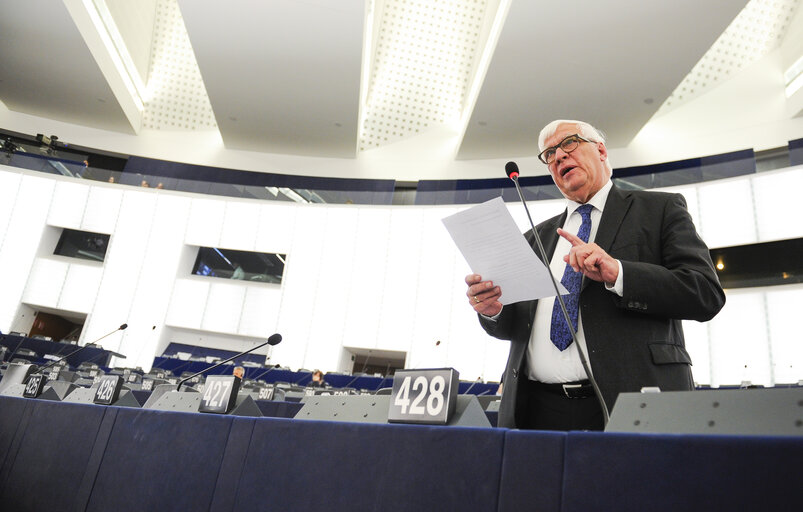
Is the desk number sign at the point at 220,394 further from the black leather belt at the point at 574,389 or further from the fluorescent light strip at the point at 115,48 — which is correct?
the fluorescent light strip at the point at 115,48

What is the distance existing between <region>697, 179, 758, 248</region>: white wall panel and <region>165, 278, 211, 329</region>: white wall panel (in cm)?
1071

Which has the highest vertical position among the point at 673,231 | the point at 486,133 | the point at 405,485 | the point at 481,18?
the point at 481,18

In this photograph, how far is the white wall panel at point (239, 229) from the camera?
1324 cm

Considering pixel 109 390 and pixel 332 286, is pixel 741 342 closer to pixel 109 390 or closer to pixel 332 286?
pixel 332 286

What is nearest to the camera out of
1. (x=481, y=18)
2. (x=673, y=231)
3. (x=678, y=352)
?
(x=678, y=352)

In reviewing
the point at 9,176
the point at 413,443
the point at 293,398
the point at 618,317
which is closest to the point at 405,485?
the point at 413,443

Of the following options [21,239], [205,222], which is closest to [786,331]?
[205,222]

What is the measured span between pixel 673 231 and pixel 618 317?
0.28m

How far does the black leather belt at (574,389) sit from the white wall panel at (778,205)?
31.2 feet

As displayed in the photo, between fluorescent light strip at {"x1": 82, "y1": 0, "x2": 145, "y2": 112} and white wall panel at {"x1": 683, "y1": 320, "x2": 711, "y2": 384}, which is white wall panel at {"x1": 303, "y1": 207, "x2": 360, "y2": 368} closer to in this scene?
fluorescent light strip at {"x1": 82, "y1": 0, "x2": 145, "y2": 112}

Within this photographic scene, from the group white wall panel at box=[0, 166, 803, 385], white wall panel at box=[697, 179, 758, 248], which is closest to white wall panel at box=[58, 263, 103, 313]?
white wall panel at box=[0, 166, 803, 385]

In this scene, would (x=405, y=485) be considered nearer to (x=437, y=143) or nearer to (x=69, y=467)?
(x=69, y=467)

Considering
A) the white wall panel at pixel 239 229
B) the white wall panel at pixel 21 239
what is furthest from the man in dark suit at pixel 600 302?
the white wall panel at pixel 21 239

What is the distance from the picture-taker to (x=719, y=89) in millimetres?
10953
